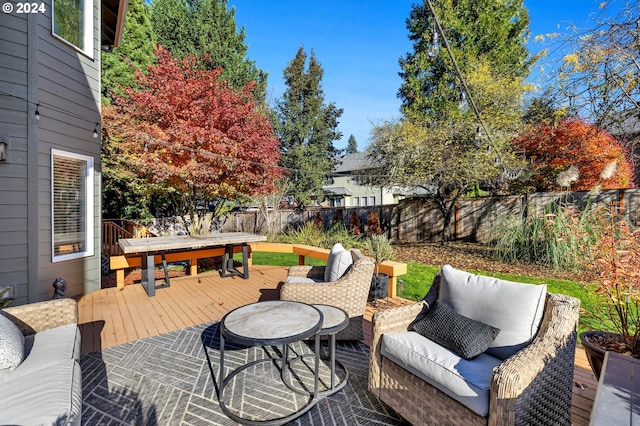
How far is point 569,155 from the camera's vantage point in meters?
9.68

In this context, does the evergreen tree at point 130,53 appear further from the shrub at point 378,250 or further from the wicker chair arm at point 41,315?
the shrub at point 378,250

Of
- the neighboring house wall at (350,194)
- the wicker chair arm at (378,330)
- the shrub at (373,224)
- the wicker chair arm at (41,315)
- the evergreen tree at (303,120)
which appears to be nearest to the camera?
the wicker chair arm at (378,330)

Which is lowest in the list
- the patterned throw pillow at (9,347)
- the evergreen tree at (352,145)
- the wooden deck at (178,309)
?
the wooden deck at (178,309)

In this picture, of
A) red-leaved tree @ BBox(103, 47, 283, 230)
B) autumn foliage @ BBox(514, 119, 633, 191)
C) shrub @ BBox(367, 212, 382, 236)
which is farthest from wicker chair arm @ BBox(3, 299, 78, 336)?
autumn foliage @ BBox(514, 119, 633, 191)

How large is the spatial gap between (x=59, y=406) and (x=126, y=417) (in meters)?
0.73

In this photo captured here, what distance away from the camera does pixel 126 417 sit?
213cm

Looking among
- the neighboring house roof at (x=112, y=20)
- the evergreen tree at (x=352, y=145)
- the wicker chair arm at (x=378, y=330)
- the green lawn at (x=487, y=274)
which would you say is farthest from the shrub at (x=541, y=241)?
the evergreen tree at (x=352, y=145)

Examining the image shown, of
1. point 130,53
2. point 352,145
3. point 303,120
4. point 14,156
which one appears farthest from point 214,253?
point 352,145

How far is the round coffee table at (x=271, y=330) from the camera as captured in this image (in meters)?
2.03

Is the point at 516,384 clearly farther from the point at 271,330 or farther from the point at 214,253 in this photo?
the point at 214,253

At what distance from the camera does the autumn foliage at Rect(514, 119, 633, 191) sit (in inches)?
349

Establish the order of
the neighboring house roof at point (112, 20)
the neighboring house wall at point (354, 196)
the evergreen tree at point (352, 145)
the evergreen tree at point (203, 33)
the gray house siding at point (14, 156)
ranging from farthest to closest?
the evergreen tree at point (352, 145) → the neighboring house wall at point (354, 196) → the evergreen tree at point (203, 33) → the neighboring house roof at point (112, 20) → the gray house siding at point (14, 156)

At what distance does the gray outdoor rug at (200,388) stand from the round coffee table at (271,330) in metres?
0.05

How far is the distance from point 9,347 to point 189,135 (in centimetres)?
667
